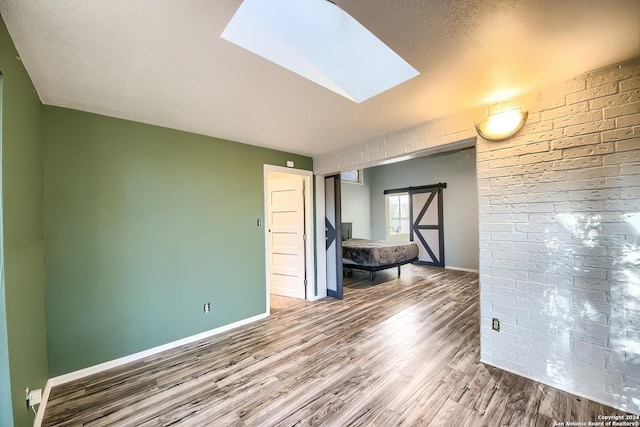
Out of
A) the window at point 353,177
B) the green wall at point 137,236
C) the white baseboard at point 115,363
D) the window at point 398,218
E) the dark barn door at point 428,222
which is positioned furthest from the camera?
the window at point 398,218

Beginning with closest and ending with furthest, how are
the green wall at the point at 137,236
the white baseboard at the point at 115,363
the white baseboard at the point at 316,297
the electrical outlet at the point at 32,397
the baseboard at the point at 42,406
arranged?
the electrical outlet at the point at 32,397
the baseboard at the point at 42,406
the white baseboard at the point at 115,363
the green wall at the point at 137,236
the white baseboard at the point at 316,297

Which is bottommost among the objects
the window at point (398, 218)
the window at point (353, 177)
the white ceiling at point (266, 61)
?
the window at point (398, 218)

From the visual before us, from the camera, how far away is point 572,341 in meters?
1.82

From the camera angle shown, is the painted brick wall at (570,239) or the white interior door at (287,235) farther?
the white interior door at (287,235)

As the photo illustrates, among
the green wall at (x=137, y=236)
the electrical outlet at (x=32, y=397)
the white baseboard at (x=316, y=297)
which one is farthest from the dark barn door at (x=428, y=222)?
the electrical outlet at (x=32, y=397)

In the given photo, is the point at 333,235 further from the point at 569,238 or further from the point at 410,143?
the point at 569,238

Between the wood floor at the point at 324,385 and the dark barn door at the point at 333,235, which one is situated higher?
the dark barn door at the point at 333,235

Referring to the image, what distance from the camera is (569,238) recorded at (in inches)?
71.9

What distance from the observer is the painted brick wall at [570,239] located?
1629 mm

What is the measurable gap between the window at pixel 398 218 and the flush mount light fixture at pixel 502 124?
222 inches

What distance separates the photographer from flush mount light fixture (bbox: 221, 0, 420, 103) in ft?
5.32

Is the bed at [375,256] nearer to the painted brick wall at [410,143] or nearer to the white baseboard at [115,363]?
the painted brick wall at [410,143]

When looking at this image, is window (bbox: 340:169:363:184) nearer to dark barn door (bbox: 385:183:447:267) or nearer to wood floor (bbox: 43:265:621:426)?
dark barn door (bbox: 385:183:447:267)

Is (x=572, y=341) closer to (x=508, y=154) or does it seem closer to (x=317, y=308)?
(x=508, y=154)
